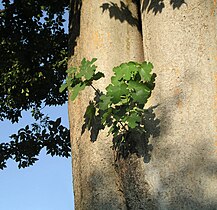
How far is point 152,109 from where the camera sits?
3.22 meters

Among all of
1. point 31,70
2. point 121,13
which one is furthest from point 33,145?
point 121,13

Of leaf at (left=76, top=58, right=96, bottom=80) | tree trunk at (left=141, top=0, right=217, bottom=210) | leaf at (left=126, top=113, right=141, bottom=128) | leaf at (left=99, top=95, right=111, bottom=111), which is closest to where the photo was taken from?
tree trunk at (left=141, top=0, right=217, bottom=210)

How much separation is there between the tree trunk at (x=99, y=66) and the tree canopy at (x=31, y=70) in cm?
405

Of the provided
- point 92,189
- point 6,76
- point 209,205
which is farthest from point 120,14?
point 6,76

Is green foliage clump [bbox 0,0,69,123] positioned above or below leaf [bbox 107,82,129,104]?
above

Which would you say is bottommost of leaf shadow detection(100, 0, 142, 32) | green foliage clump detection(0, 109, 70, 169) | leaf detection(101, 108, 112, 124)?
leaf detection(101, 108, 112, 124)

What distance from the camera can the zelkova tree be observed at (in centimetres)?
297

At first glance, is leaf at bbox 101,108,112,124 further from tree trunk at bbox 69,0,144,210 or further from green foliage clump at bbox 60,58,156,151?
tree trunk at bbox 69,0,144,210

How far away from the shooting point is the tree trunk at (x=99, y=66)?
3.26 meters

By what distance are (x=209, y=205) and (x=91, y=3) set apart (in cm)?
176

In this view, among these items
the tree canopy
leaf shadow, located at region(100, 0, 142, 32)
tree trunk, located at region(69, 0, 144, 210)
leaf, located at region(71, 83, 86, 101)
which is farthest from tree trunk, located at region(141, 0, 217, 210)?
the tree canopy

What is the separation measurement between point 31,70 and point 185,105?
5.76 m

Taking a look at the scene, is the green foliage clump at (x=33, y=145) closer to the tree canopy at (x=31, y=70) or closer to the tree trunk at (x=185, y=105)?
the tree canopy at (x=31, y=70)

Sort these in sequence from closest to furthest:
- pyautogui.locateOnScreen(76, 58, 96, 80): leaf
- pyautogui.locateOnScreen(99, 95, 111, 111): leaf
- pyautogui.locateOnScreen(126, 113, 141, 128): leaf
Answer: pyautogui.locateOnScreen(126, 113, 141, 128): leaf, pyautogui.locateOnScreen(99, 95, 111, 111): leaf, pyautogui.locateOnScreen(76, 58, 96, 80): leaf
